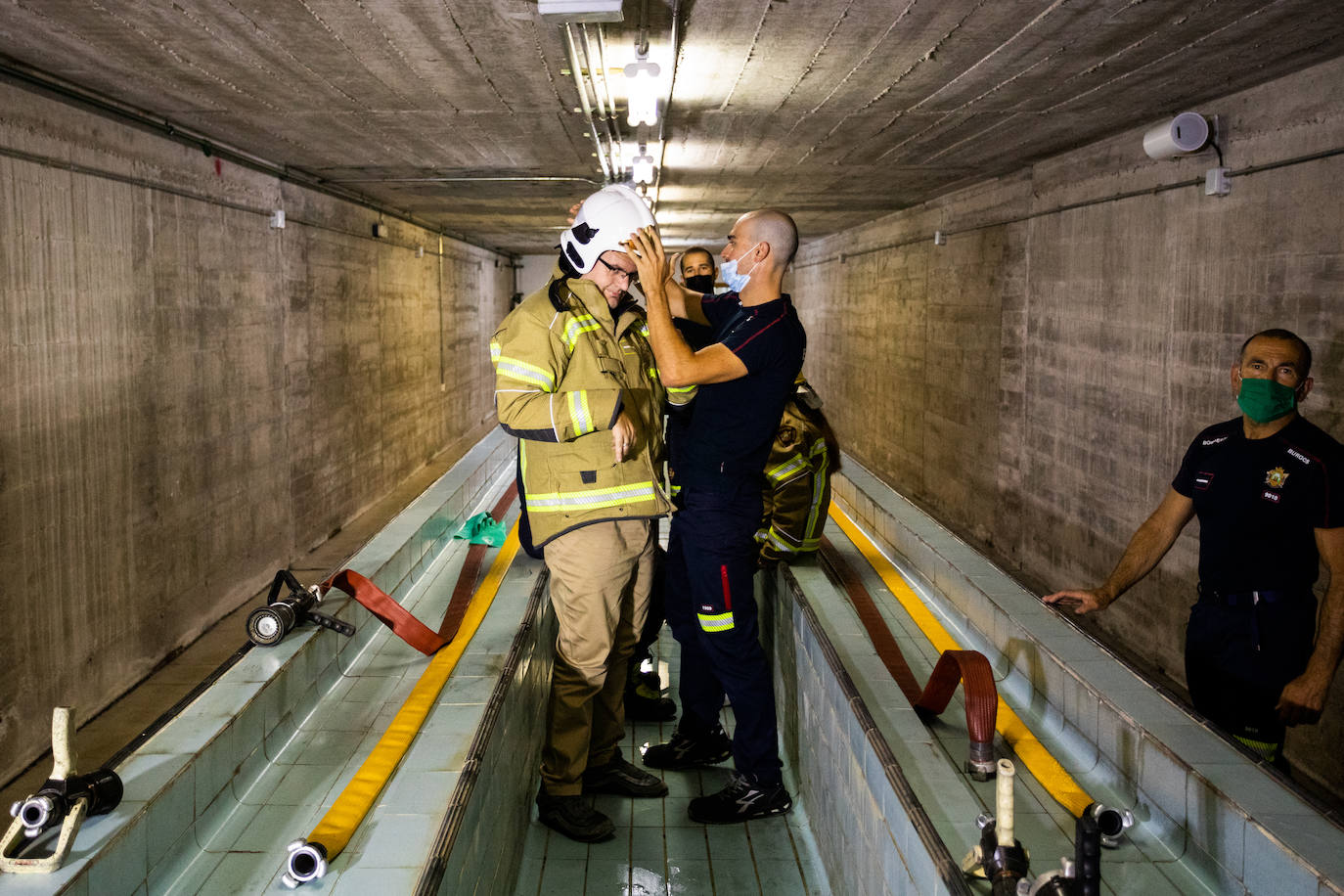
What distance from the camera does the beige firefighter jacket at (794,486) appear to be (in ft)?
14.5

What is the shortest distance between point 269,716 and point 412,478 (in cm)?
1226

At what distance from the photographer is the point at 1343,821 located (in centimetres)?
233

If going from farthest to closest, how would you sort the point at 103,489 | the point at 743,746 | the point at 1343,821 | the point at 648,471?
the point at 103,489
the point at 743,746
the point at 648,471
the point at 1343,821

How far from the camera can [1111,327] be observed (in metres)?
7.29

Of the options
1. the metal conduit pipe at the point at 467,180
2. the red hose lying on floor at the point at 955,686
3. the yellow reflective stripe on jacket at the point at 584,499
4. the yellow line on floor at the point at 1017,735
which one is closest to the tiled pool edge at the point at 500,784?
the yellow reflective stripe on jacket at the point at 584,499

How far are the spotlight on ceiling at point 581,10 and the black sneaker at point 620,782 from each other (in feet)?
9.61

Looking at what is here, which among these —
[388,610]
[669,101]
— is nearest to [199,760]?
[388,610]

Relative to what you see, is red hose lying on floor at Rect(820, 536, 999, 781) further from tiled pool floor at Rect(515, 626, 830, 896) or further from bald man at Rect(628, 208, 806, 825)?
tiled pool floor at Rect(515, 626, 830, 896)

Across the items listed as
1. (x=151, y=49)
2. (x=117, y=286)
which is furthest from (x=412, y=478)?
(x=151, y=49)

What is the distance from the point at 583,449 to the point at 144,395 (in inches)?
167

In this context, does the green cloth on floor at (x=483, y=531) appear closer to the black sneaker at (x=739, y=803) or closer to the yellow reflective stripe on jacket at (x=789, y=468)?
the yellow reflective stripe on jacket at (x=789, y=468)

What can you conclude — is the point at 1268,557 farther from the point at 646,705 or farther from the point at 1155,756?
the point at 646,705

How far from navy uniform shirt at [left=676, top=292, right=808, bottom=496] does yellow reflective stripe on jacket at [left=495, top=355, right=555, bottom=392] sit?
592 millimetres

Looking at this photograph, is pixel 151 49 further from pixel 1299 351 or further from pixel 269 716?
pixel 1299 351
